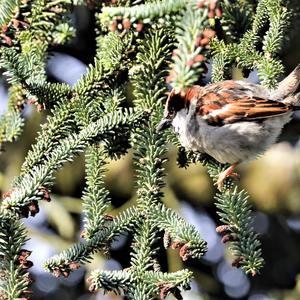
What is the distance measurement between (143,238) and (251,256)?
35 centimetres

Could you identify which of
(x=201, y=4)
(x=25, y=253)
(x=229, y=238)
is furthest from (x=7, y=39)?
(x=229, y=238)

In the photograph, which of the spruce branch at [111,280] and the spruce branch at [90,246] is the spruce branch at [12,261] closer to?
the spruce branch at [90,246]

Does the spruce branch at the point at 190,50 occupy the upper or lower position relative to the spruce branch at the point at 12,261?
upper

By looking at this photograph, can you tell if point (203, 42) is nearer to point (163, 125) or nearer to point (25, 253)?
point (163, 125)

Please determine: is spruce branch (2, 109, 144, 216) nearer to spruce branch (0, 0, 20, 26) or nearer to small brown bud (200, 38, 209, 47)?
spruce branch (0, 0, 20, 26)

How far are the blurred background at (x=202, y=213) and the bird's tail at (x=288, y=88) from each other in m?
1.24

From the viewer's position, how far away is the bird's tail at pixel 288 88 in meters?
2.81

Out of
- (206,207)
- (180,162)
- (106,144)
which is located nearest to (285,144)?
(206,207)

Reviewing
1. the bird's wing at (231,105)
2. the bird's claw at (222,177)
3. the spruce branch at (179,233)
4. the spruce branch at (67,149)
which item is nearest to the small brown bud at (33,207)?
the spruce branch at (67,149)

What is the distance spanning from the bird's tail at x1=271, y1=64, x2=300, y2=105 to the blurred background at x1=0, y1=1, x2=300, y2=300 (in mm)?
1244

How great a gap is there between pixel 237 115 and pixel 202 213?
1863 millimetres

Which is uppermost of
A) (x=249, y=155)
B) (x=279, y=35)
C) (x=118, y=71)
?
(x=279, y=35)

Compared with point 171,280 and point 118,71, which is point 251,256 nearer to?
point 171,280

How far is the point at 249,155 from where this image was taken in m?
2.78
